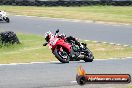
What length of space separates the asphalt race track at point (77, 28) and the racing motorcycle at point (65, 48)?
8555mm

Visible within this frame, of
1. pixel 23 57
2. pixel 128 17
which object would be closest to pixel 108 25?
pixel 128 17

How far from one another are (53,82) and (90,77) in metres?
3.70

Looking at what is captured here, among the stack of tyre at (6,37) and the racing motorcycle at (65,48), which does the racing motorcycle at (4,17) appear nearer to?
the stack of tyre at (6,37)

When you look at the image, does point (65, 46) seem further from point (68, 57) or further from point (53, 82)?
point (53, 82)

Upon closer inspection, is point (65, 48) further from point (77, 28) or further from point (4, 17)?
point (4, 17)

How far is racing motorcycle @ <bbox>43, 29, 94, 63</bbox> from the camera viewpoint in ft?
54.1

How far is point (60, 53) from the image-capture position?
1677 cm

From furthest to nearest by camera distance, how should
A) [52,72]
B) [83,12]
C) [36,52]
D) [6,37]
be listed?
[83,12]
[6,37]
[36,52]
[52,72]

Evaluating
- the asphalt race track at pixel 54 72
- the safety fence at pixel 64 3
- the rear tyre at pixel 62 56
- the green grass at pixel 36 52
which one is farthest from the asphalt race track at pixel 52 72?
the safety fence at pixel 64 3

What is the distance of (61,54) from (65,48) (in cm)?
24

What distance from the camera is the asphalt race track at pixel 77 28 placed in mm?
27875

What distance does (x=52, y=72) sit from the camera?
14.9m

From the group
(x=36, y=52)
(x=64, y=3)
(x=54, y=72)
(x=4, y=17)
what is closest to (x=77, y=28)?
(x=4, y=17)

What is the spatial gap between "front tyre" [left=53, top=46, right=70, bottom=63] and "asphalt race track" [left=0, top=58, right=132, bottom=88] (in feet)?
0.64
